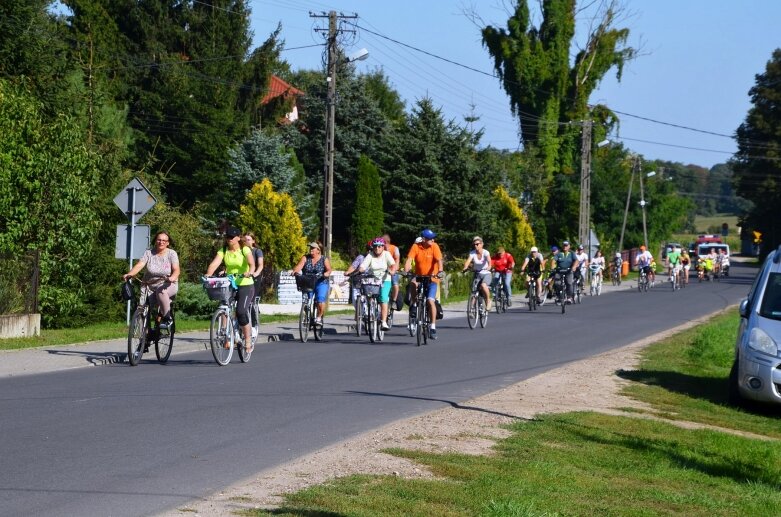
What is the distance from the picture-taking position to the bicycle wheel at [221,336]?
1608cm

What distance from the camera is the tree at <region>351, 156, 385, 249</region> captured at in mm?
54062

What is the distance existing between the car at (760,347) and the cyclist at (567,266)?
69.7 ft

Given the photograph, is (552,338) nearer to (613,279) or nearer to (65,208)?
(65,208)

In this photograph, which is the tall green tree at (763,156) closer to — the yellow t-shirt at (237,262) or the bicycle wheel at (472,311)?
the bicycle wheel at (472,311)

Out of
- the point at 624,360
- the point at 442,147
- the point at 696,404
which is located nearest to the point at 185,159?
the point at 442,147

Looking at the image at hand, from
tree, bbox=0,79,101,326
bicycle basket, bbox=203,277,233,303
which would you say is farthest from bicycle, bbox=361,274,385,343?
tree, bbox=0,79,101,326

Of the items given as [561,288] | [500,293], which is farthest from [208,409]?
[561,288]

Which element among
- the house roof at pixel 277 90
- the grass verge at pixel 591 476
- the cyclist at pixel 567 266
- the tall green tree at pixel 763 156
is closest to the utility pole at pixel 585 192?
the house roof at pixel 277 90

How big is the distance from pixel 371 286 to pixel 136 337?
19.1ft

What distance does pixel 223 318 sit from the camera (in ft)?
53.1

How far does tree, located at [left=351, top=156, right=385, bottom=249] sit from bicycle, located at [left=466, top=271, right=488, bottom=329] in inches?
1081

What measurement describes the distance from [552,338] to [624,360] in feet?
17.2

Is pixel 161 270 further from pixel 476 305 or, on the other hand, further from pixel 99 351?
pixel 476 305

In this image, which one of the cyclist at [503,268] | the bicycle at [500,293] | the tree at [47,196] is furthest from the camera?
the bicycle at [500,293]
